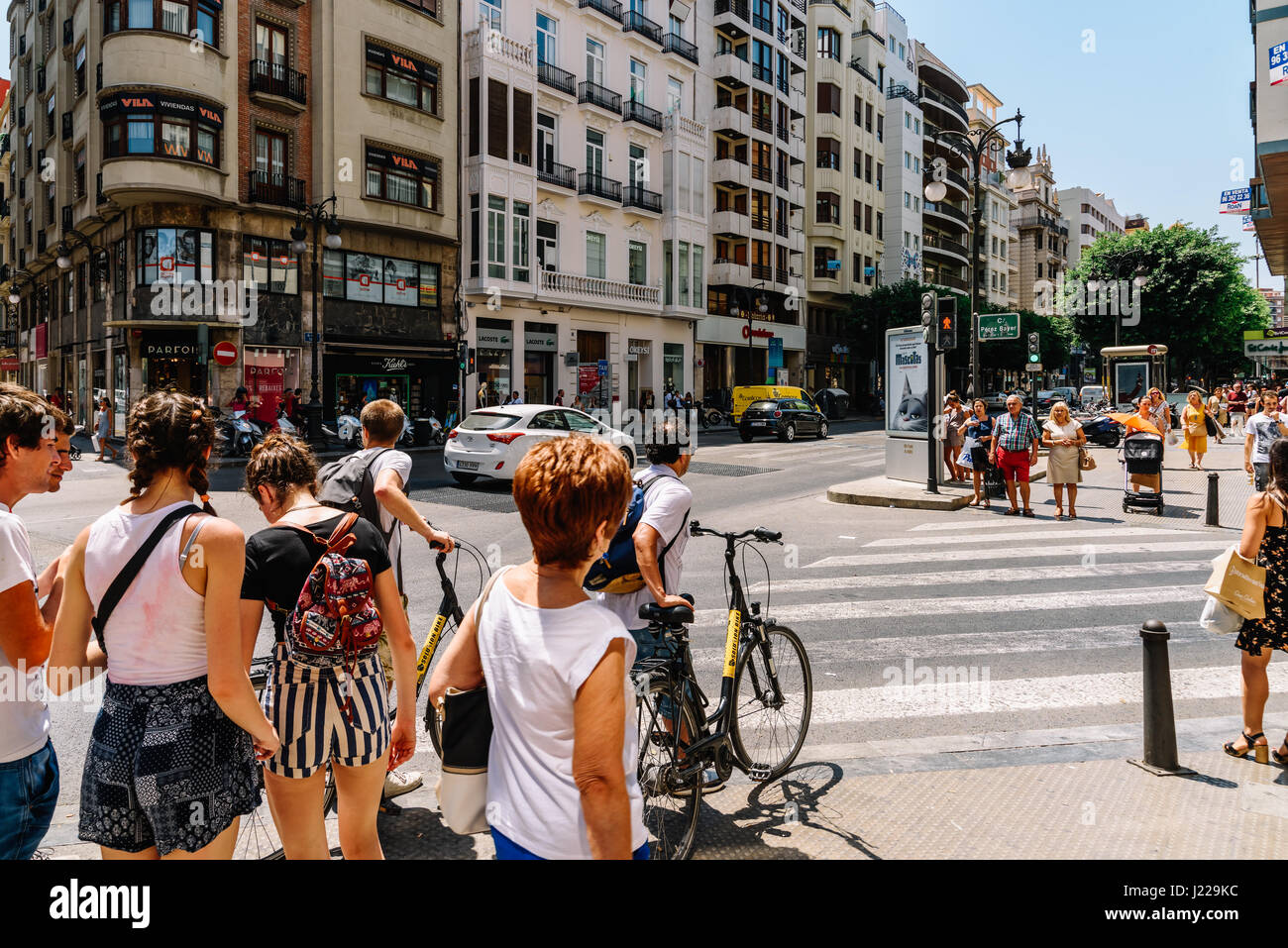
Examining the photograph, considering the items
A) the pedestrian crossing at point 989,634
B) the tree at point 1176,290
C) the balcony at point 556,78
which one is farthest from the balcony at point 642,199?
the pedestrian crossing at point 989,634

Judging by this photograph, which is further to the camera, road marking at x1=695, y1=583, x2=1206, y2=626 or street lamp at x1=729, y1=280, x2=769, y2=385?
street lamp at x1=729, y1=280, x2=769, y2=385

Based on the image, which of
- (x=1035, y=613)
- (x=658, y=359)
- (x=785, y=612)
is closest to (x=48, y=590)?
(x=785, y=612)

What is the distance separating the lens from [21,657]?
2461 millimetres

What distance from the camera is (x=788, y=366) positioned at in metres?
51.3

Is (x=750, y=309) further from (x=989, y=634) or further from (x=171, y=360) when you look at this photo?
(x=989, y=634)

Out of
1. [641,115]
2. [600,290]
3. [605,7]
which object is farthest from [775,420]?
[605,7]

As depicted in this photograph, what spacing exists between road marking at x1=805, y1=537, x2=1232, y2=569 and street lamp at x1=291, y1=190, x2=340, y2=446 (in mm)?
17121

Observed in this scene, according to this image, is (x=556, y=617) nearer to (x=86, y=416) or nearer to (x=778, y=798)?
(x=778, y=798)

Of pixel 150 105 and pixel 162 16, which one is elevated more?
pixel 162 16

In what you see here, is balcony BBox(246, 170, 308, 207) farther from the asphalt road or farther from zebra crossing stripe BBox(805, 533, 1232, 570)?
zebra crossing stripe BBox(805, 533, 1232, 570)

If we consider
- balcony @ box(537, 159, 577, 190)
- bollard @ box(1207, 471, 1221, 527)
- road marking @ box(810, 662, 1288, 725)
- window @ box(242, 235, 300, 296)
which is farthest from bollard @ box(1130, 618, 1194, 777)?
balcony @ box(537, 159, 577, 190)

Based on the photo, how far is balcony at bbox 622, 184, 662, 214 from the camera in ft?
124

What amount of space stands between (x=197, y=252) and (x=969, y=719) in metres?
25.9

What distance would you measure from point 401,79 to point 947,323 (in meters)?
22.2
